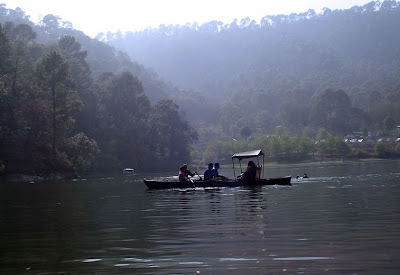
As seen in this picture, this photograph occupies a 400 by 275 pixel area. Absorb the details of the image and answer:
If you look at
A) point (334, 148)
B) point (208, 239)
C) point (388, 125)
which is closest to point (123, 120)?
point (334, 148)

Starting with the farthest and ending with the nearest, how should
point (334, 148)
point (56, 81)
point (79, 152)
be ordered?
point (334, 148) < point (56, 81) < point (79, 152)

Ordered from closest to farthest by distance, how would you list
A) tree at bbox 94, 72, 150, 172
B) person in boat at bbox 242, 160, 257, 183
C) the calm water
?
1. the calm water
2. person in boat at bbox 242, 160, 257, 183
3. tree at bbox 94, 72, 150, 172

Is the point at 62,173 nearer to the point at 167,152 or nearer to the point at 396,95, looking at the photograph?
the point at 167,152

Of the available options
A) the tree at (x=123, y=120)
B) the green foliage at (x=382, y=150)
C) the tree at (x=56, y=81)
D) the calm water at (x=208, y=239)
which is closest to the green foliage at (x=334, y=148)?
the green foliage at (x=382, y=150)

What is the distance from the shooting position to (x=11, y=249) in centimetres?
1437

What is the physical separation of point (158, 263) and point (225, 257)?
55.5 inches

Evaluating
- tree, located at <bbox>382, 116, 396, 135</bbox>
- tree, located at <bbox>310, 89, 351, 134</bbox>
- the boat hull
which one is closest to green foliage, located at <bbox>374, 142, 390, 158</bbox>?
tree, located at <bbox>382, 116, 396, 135</bbox>

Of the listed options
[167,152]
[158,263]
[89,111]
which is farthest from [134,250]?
[167,152]

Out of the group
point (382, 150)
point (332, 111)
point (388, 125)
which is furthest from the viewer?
point (332, 111)

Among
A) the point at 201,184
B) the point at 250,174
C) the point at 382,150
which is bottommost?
the point at 201,184

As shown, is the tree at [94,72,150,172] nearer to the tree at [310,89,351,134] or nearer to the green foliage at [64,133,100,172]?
the green foliage at [64,133,100,172]

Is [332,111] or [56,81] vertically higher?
[332,111]

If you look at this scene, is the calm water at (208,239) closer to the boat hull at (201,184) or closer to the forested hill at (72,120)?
the boat hull at (201,184)

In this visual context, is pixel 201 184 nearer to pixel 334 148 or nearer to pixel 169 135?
pixel 169 135
